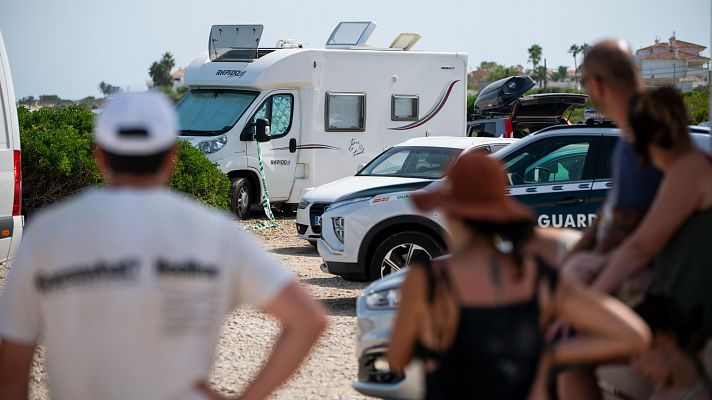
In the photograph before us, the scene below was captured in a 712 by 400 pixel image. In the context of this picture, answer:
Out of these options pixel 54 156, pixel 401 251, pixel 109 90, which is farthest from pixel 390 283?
pixel 109 90

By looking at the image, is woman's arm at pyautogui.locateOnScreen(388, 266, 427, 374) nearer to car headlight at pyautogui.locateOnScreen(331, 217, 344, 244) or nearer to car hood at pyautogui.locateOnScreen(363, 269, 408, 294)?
car hood at pyautogui.locateOnScreen(363, 269, 408, 294)

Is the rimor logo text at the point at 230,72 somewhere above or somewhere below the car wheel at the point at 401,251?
above

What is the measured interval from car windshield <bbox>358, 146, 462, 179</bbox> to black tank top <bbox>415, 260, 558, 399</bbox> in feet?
30.9

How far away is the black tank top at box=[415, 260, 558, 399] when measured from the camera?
8.14 ft

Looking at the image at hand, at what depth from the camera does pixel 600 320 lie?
2.56m

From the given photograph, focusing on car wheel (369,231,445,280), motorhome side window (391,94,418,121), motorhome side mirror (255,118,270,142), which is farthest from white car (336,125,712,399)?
motorhome side window (391,94,418,121)

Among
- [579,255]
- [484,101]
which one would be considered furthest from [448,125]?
[579,255]

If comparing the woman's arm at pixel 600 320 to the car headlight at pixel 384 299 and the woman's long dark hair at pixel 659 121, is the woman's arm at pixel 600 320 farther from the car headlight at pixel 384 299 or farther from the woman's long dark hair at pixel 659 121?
the car headlight at pixel 384 299

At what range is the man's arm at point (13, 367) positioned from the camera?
2361mm

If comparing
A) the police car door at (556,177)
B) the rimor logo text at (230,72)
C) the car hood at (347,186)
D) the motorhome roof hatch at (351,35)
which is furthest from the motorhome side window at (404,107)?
the police car door at (556,177)

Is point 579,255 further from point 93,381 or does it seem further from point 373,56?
point 373,56

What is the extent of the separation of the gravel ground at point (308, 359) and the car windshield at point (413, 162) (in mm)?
2165

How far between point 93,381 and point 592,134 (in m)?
6.87

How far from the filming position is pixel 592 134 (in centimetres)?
850
